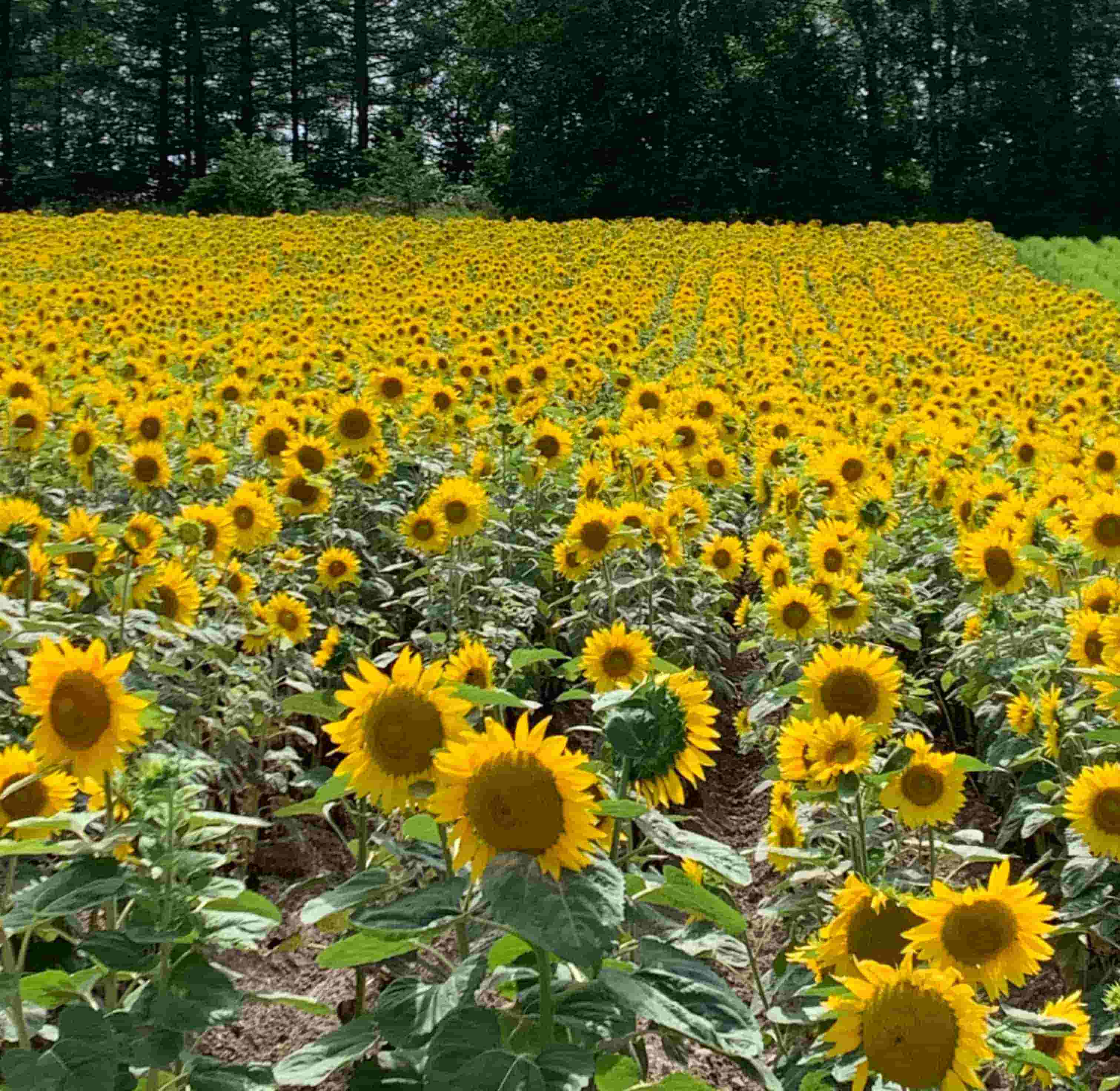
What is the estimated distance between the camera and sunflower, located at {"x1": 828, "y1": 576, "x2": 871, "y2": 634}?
11.2 feet

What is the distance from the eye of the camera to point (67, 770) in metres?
1.77

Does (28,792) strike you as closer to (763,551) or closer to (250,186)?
(763,551)

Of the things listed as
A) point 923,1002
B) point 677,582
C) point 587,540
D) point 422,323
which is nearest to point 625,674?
point 923,1002

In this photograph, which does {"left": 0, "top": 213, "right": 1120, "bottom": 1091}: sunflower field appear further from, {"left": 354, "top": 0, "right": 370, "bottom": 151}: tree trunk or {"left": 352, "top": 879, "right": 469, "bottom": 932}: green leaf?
{"left": 354, "top": 0, "right": 370, "bottom": 151}: tree trunk

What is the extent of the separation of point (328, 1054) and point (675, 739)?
1.81 ft

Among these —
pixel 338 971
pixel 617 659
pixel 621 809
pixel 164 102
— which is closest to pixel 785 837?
pixel 617 659

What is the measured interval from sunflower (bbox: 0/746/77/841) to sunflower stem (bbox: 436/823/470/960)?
659 millimetres

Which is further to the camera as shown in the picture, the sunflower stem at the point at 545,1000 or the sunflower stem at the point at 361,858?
the sunflower stem at the point at 361,858

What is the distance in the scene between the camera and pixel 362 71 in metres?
38.9

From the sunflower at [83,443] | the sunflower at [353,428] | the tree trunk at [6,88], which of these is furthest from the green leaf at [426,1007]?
the tree trunk at [6,88]

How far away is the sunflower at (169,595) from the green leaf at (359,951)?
5.10ft

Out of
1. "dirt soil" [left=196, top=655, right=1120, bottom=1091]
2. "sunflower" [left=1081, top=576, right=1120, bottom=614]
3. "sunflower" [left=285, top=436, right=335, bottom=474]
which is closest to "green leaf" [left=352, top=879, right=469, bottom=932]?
"dirt soil" [left=196, top=655, right=1120, bottom=1091]

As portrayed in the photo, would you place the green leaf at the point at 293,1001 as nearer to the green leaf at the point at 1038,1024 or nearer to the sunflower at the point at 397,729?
the sunflower at the point at 397,729

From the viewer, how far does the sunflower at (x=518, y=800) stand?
4.09ft
